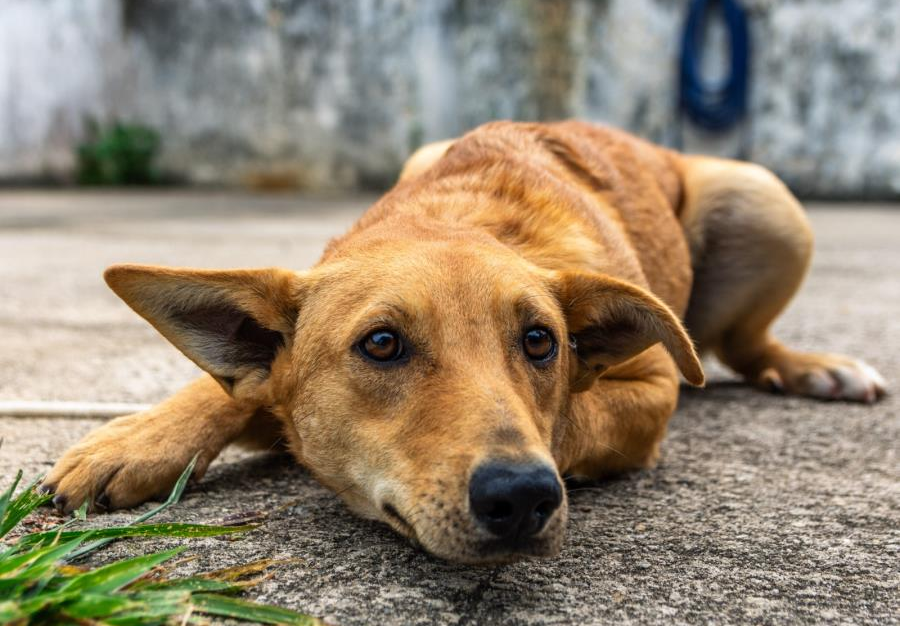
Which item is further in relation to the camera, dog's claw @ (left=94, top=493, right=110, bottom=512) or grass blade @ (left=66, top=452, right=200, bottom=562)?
dog's claw @ (left=94, top=493, right=110, bottom=512)

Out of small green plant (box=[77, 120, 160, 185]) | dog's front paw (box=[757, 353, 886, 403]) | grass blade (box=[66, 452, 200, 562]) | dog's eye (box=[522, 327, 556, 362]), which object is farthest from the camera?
small green plant (box=[77, 120, 160, 185])

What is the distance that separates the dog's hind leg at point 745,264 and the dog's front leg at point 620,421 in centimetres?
133

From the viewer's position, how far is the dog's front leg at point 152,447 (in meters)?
2.59

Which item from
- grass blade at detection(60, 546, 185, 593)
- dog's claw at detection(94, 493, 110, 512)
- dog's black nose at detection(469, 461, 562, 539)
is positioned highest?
dog's black nose at detection(469, 461, 562, 539)

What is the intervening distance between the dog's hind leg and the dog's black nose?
2.64 metres

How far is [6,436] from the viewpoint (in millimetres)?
3111

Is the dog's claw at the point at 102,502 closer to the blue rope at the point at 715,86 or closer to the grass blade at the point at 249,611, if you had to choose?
the grass blade at the point at 249,611

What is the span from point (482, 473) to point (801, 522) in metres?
1.13

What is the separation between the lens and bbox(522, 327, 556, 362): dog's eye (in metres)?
2.54

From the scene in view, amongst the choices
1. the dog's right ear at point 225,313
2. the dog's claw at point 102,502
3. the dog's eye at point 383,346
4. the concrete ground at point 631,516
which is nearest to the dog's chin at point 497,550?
the concrete ground at point 631,516

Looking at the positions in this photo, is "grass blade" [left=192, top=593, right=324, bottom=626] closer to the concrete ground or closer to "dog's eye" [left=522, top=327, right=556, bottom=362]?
the concrete ground

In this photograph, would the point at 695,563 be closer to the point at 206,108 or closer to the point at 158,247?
the point at 158,247

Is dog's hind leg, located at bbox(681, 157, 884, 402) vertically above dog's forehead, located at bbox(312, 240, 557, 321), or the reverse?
dog's forehead, located at bbox(312, 240, 557, 321)

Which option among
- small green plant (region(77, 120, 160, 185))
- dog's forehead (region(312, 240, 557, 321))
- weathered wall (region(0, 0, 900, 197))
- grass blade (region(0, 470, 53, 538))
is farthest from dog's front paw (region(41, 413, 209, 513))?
small green plant (region(77, 120, 160, 185))
